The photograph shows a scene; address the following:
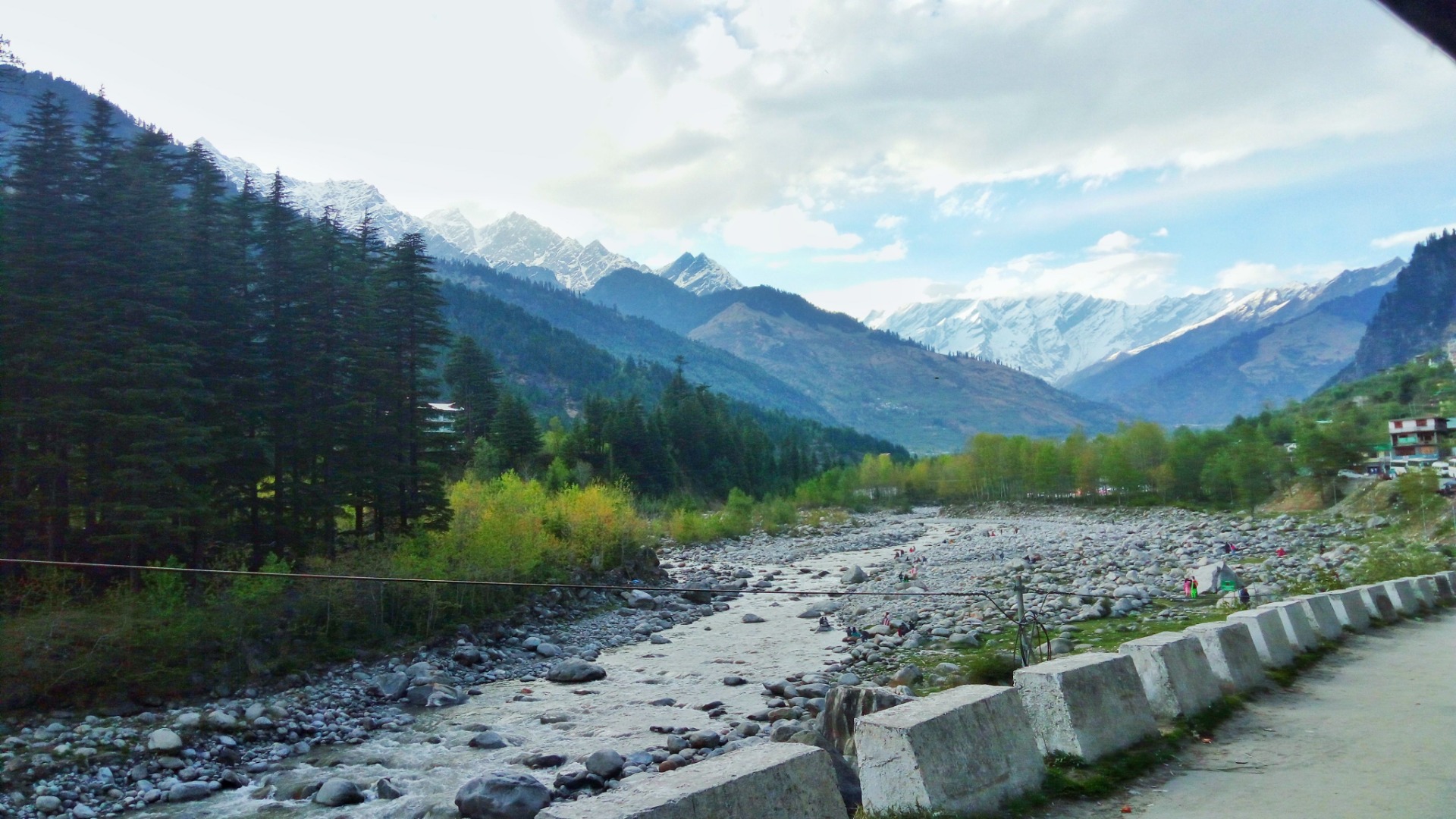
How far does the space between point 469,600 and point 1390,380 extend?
195 m

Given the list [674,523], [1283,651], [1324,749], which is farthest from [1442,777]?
[674,523]

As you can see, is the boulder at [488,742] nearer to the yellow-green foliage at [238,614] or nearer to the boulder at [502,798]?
the boulder at [502,798]

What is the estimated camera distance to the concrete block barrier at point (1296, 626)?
12281mm

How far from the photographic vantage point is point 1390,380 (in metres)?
170

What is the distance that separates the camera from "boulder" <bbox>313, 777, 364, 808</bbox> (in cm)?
1650

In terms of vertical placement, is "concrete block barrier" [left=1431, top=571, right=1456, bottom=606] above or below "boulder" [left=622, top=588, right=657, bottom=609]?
below

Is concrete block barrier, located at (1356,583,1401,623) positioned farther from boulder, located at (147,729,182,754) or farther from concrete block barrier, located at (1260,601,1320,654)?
boulder, located at (147,729,182,754)

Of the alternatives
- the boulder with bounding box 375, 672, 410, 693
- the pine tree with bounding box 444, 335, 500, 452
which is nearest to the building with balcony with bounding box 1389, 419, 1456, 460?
the pine tree with bounding box 444, 335, 500, 452

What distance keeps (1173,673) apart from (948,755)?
4031 millimetres

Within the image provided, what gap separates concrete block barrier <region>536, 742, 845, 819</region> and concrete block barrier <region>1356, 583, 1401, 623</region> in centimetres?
1568

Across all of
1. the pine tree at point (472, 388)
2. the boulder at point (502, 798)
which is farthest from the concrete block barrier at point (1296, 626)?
the pine tree at point (472, 388)

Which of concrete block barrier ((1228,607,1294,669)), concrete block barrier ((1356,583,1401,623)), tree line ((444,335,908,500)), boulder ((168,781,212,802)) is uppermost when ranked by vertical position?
tree line ((444,335,908,500))

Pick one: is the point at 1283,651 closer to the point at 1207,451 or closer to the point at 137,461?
the point at 137,461

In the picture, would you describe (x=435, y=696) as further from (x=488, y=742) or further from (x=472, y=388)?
(x=472, y=388)
